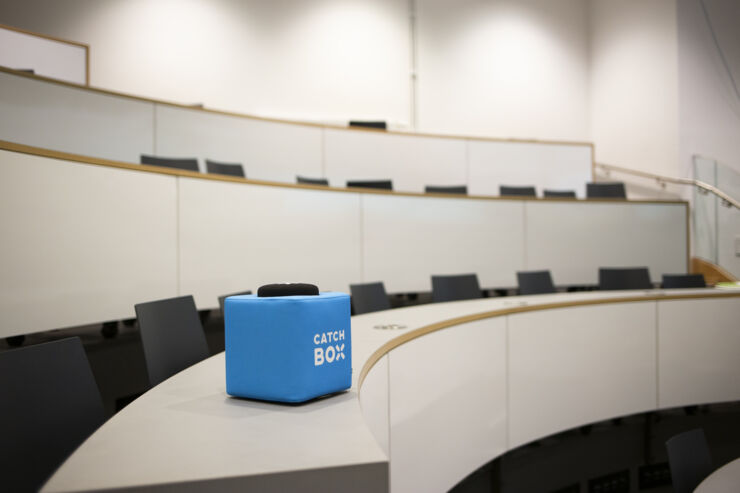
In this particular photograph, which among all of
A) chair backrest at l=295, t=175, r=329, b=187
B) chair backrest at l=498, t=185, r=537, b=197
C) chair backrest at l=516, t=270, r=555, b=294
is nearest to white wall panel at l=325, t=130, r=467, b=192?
chair backrest at l=295, t=175, r=329, b=187

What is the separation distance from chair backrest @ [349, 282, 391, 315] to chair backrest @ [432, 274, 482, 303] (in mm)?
427

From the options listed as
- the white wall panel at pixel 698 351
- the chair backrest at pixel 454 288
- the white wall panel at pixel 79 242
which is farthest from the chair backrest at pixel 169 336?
the white wall panel at pixel 698 351

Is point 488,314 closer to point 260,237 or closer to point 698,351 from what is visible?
point 260,237

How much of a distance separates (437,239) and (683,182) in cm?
407

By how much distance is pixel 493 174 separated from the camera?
6.22 meters

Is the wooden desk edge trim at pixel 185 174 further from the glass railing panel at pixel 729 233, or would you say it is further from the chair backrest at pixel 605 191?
the glass railing panel at pixel 729 233

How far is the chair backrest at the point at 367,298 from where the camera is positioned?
111 inches

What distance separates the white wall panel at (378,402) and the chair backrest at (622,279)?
279 cm

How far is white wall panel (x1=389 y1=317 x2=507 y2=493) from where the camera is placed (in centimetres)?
185

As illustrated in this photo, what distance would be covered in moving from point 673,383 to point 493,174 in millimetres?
3419

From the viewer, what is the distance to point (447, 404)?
2188mm

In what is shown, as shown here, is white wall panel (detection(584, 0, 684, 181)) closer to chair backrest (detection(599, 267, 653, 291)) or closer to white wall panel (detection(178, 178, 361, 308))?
chair backrest (detection(599, 267, 653, 291))

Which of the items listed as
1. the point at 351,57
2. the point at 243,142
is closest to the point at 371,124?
the point at 243,142

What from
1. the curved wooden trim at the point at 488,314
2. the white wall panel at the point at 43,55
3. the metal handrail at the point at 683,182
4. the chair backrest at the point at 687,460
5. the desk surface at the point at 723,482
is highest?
the white wall panel at the point at 43,55
